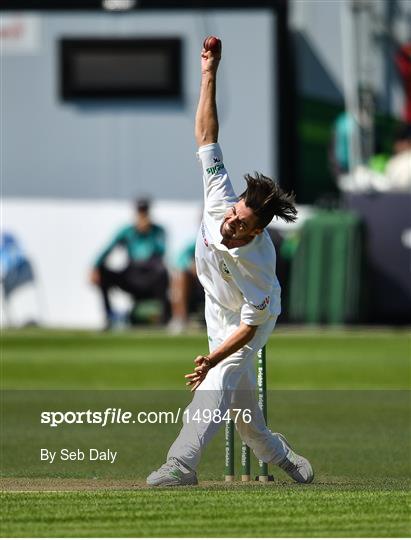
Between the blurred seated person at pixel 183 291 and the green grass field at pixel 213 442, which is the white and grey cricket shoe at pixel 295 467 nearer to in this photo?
the green grass field at pixel 213 442

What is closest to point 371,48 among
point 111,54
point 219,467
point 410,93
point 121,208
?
point 410,93

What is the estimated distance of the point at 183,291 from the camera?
24.2 m

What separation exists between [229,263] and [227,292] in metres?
0.19

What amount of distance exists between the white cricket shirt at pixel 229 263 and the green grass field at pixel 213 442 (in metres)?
0.93

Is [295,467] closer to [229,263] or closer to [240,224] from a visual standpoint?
[229,263]

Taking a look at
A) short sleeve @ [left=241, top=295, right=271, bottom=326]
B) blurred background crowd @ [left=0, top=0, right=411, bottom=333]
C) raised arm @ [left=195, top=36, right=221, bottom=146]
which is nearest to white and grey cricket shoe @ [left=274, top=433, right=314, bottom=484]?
short sleeve @ [left=241, top=295, right=271, bottom=326]

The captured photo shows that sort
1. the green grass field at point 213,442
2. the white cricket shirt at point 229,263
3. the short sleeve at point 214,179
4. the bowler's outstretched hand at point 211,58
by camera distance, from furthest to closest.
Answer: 1. the bowler's outstretched hand at point 211,58
2. the short sleeve at point 214,179
3. the white cricket shirt at point 229,263
4. the green grass field at point 213,442

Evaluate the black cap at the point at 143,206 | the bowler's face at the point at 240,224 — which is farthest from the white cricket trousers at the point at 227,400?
the black cap at the point at 143,206

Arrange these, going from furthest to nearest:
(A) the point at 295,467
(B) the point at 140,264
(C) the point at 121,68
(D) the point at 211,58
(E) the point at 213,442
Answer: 1. (C) the point at 121,68
2. (B) the point at 140,264
3. (E) the point at 213,442
4. (A) the point at 295,467
5. (D) the point at 211,58

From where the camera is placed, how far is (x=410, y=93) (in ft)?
103

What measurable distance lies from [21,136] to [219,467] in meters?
19.9

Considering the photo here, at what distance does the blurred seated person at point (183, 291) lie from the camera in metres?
24.2

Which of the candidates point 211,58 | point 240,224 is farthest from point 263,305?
point 211,58

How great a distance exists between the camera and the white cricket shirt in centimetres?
850
